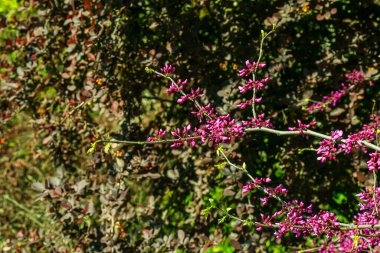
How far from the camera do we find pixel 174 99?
3.96 metres

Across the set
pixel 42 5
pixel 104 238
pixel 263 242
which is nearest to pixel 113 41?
pixel 42 5

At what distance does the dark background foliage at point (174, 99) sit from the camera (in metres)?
3.43

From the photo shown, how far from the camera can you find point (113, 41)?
135 inches

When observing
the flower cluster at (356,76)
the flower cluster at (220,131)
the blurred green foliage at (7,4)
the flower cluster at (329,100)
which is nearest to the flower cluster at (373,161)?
the flower cluster at (220,131)

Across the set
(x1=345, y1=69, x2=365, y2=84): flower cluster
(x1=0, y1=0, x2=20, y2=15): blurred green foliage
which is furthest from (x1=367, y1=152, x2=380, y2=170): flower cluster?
(x1=0, y1=0, x2=20, y2=15): blurred green foliage

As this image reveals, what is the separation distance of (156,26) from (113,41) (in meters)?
0.31

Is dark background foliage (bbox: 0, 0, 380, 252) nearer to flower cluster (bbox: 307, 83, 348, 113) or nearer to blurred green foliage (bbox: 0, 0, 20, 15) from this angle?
flower cluster (bbox: 307, 83, 348, 113)

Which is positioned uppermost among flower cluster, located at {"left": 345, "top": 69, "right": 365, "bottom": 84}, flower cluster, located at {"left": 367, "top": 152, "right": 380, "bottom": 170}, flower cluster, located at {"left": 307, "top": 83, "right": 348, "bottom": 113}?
flower cluster, located at {"left": 367, "top": 152, "right": 380, "bottom": 170}

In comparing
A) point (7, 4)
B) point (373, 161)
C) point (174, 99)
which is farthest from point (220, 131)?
point (7, 4)

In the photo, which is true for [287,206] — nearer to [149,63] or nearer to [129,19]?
[149,63]

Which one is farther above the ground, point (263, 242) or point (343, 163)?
point (343, 163)

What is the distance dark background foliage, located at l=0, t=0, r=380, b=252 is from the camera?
3432mm

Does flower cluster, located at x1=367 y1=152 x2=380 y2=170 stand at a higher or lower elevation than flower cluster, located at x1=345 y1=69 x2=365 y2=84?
higher

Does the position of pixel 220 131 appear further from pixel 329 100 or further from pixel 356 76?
pixel 356 76
